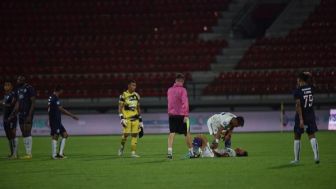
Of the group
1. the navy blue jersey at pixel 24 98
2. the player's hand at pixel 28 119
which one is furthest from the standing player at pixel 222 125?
the navy blue jersey at pixel 24 98

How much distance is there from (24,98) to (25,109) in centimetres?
31

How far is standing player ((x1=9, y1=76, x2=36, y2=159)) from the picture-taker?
18781 mm

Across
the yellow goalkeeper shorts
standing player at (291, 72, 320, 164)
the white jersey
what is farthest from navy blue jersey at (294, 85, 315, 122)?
the yellow goalkeeper shorts

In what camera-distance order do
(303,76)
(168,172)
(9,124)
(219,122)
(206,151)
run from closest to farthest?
(168,172), (303,76), (219,122), (206,151), (9,124)

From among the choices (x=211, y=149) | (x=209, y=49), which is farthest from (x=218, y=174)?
(x=209, y=49)

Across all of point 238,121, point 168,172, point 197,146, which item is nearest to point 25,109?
point 197,146

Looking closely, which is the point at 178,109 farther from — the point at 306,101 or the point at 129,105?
the point at 306,101

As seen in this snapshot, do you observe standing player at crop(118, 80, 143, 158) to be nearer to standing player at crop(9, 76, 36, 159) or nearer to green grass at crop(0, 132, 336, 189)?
green grass at crop(0, 132, 336, 189)

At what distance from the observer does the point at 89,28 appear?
145ft

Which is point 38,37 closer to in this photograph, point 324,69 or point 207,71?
point 207,71

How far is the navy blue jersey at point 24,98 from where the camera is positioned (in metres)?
18.9

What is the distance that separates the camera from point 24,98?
743 inches

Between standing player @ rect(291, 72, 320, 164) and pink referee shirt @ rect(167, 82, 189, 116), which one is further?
pink referee shirt @ rect(167, 82, 189, 116)

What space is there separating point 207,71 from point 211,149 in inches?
866
